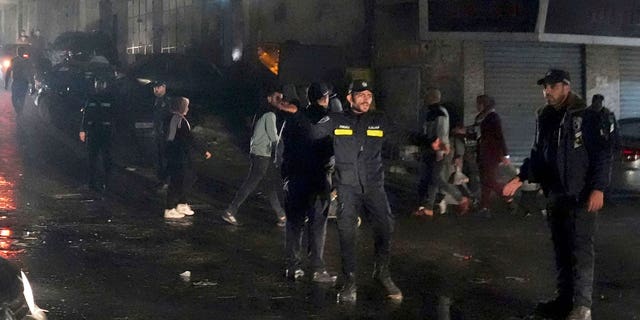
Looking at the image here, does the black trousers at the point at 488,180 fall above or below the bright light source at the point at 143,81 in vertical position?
below

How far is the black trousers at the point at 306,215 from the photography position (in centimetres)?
904

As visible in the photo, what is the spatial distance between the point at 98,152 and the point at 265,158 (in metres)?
3.98

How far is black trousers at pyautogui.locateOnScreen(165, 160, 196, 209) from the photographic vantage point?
12.8 m

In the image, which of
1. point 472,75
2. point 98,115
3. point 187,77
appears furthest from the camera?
point 187,77

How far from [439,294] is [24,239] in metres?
4.93

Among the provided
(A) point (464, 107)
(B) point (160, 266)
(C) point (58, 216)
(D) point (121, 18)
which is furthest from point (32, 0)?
(B) point (160, 266)

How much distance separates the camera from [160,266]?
32.6 ft

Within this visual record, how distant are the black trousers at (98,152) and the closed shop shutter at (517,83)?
780 cm

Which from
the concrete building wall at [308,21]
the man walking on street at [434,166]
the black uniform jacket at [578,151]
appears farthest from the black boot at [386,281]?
the concrete building wall at [308,21]

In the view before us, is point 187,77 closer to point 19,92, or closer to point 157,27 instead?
point 19,92

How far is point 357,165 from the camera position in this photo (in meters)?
8.24

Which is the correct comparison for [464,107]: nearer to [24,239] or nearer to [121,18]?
[24,239]

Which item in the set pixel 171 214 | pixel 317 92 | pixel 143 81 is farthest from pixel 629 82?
pixel 317 92

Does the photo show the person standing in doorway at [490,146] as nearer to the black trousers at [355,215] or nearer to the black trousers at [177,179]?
the black trousers at [177,179]
